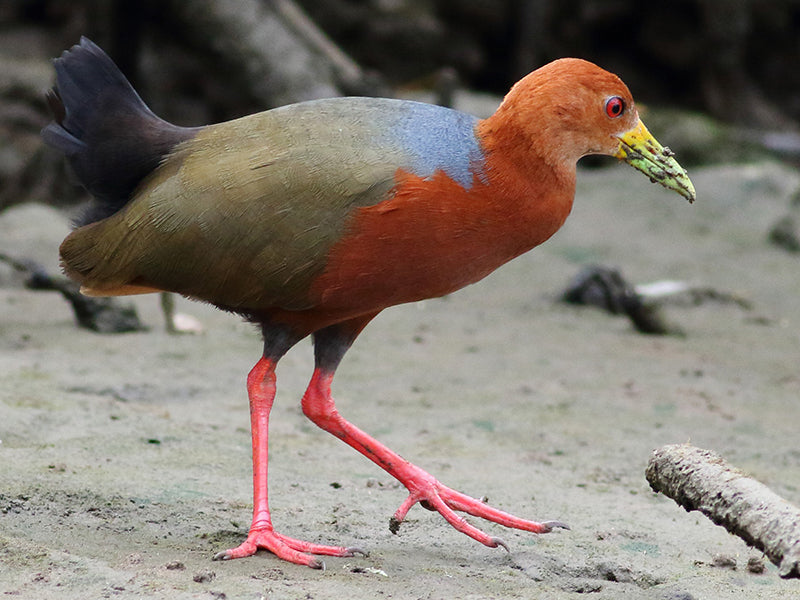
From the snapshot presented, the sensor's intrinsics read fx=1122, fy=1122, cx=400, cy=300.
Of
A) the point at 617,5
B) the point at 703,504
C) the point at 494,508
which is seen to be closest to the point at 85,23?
the point at 617,5

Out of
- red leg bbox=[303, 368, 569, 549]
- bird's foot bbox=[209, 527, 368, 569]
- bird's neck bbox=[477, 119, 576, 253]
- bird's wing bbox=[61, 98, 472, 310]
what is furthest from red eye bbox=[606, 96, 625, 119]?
bird's foot bbox=[209, 527, 368, 569]

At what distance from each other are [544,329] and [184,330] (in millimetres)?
2325

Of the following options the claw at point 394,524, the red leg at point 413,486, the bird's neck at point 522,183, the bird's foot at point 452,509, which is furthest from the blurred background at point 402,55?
the claw at point 394,524

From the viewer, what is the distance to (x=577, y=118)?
3686 mm

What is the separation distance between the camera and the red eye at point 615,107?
3.73 meters

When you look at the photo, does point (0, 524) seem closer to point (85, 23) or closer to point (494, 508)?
point (494, 508)

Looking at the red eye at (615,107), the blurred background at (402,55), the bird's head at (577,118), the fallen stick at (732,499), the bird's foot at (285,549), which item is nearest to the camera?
the fallen stick at (732,499)

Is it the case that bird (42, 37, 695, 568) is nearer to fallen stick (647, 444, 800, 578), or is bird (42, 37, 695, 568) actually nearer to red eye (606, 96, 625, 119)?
red eye (606, 96, 625, 119)

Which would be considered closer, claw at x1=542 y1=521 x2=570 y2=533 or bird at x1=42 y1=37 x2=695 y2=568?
bird at x1=42 y1=37 x2=695 y2=568

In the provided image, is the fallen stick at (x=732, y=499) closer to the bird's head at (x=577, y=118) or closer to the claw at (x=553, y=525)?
the claw at (x=553, y=525)

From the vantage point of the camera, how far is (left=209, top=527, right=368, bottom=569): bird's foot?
349 centimetres

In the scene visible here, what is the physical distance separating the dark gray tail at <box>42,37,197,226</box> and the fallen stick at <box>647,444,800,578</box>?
1.99 meters

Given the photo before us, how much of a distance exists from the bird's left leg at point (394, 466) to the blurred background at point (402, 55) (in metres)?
4.93

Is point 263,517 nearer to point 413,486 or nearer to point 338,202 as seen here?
point 413,486
